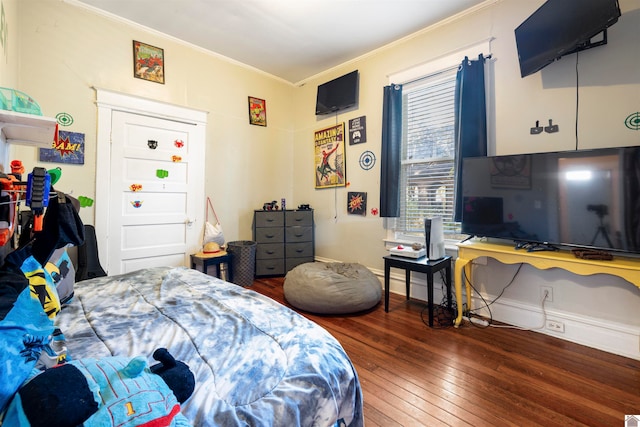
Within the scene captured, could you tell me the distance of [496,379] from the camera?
1.69m

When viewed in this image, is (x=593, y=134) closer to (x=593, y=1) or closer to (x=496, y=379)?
(x=593, y=1)

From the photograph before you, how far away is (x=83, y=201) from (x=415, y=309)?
3.37 meters

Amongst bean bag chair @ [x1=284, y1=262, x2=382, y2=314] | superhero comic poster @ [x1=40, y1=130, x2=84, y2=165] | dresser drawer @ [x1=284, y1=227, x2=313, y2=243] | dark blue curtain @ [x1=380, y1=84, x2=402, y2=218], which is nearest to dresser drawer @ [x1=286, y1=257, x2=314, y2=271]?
dresser drawer @ [x1=284, y1=227, x2=313, y2=243]

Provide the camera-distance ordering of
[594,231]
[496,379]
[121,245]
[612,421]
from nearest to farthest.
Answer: [612,421] → [496,379] → [594,231] → [121,245]

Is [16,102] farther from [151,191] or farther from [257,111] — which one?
[257,111]

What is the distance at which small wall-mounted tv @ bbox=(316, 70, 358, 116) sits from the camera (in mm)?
3547

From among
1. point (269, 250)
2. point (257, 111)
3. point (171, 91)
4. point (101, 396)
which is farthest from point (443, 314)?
point (171, 91)

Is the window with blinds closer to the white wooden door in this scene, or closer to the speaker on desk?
the speaker on desk

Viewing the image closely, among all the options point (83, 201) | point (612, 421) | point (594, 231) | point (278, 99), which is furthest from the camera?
point (278, 99)

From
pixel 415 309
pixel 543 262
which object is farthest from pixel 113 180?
pixel 543 262

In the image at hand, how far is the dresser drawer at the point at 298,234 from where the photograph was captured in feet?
12.7

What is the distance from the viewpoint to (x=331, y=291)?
2566 mm

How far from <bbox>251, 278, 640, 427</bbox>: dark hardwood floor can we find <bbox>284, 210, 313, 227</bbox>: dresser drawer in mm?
1738

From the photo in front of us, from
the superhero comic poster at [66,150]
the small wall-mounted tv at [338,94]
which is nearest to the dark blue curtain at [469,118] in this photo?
the small wall-mounted tv at [338,94]
